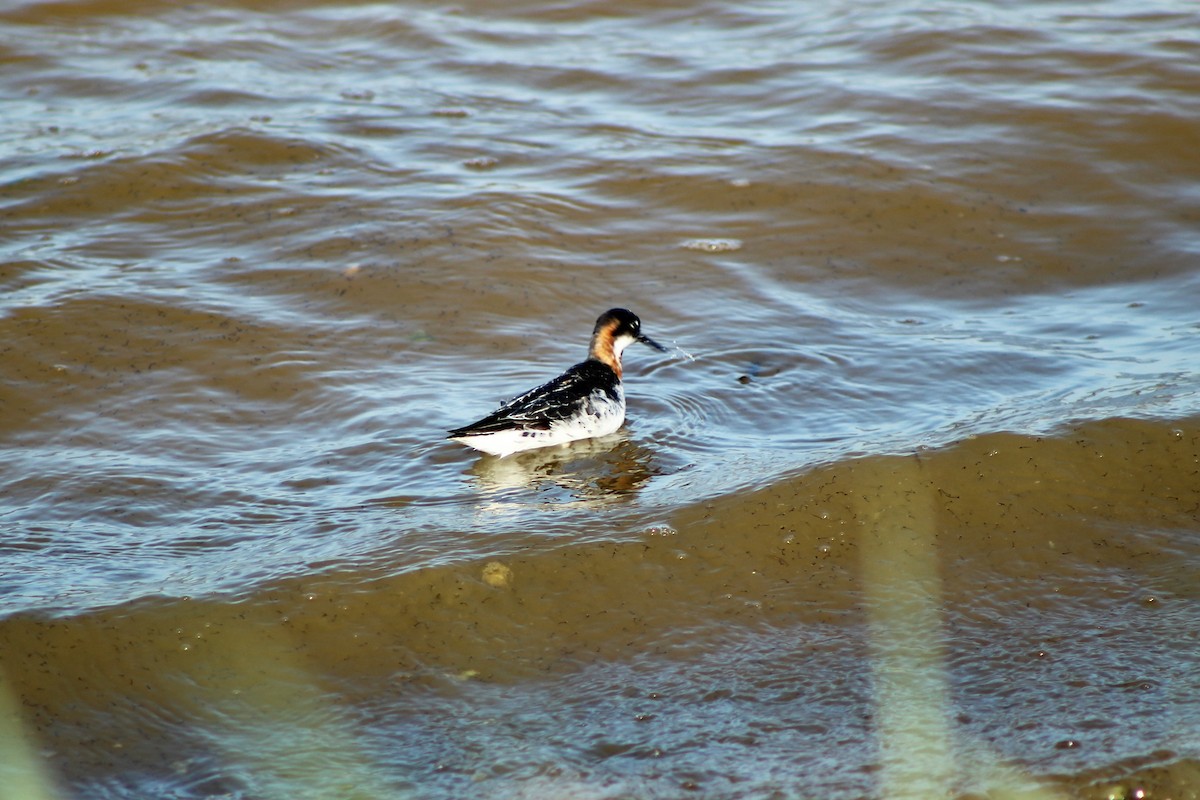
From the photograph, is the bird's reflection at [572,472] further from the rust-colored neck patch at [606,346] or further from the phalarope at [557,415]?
the rust-colored neck patch at [606,346]

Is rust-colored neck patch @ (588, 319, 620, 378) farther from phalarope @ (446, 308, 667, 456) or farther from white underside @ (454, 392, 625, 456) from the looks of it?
white underside @ (454, 392, 625, 456)

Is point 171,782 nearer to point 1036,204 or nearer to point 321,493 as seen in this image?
point 321,493

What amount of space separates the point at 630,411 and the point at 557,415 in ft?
2.51

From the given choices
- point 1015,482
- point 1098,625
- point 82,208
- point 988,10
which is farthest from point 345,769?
point 988,10

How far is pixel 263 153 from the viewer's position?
1000cm

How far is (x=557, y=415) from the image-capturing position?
254 inches

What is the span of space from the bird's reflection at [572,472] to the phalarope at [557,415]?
0.24 ft

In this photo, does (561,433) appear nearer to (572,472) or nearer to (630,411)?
(572,472)

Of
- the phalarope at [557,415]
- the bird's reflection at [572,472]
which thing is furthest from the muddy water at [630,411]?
the phalarope at [557,415]

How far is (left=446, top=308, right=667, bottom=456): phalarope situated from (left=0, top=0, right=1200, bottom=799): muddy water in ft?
0.46

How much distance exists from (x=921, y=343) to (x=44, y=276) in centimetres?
565

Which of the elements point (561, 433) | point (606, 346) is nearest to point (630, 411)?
point (606, 346)

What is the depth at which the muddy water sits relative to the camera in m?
4.26

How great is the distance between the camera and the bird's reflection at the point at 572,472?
19.3ft
